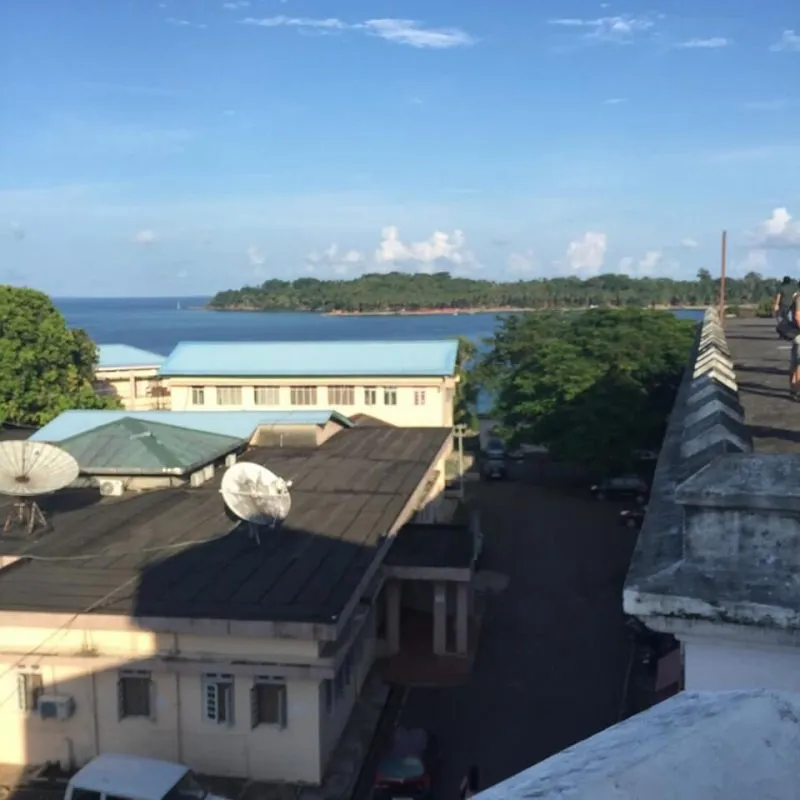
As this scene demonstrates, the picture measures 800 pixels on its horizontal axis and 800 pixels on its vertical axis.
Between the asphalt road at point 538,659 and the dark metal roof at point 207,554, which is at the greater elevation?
the dark metal roof at point 207,554

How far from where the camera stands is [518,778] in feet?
6.84

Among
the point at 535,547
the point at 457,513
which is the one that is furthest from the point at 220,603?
the point at 457,513

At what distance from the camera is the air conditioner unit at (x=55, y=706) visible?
44.5ft

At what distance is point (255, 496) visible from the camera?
16.0 m

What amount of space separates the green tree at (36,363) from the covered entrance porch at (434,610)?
19.7m

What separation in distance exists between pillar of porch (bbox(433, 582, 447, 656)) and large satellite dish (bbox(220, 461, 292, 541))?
4.05m

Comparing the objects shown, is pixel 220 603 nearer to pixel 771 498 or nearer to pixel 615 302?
pixel 771 498

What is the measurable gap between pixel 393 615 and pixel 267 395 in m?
16.3

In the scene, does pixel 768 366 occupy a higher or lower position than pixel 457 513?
higher

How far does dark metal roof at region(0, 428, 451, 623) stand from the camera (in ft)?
43.4

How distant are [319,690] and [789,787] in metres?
11.8

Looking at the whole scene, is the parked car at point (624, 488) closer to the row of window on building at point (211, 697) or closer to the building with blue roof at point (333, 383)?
the building with blue roof at point (333, 383)

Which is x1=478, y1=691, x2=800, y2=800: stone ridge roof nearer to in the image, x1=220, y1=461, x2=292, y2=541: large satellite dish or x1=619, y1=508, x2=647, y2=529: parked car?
x1=220, y1=461, x2=292, y2=541: large satellite dish

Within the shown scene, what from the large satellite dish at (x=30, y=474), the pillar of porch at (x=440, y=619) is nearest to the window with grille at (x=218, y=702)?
the large satellite dish at (x=30, y=474)
